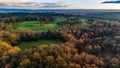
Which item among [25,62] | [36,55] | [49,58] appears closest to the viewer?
[25,62]

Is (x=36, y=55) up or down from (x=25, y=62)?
up

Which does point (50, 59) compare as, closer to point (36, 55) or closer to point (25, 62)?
point (36, 55)

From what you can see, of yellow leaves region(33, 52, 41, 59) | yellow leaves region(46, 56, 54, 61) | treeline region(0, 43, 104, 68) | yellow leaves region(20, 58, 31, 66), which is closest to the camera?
treeline region(0, 43, 104, 68)

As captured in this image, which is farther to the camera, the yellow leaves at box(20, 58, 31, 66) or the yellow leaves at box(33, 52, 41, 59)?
the yellow leaves at box(33, 52, 41, 59)


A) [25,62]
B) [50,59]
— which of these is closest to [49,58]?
[50,59]

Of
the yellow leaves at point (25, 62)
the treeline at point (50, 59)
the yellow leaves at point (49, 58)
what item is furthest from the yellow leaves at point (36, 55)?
the yellow leaves at point (49, 58)

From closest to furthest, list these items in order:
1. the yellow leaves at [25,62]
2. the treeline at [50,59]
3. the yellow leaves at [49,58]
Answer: the treeline at [50,59], the yellow leaves at [25,62], the yellow leaves at [49,58]

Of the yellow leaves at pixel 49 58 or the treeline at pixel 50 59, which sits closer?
the treeline at pixel 50 59

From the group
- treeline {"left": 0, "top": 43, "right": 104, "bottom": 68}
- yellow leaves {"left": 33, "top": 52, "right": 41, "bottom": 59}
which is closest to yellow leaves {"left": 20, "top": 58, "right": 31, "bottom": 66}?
treeline {"left": 0, "top": 43, "right": 104, "bottom": 68}

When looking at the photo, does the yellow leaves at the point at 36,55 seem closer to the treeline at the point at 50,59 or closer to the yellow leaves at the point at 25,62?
the treeline at the point at 50,59

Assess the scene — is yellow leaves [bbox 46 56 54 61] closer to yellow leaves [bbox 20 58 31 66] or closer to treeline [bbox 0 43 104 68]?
treeline [bbox 0 43 104 68]

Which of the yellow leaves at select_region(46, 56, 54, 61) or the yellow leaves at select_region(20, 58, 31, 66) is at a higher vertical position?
the yellow leaves at select_region(46, 56, 54, 61)

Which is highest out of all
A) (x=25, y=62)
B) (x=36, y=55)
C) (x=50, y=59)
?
(x=36, y=55)
